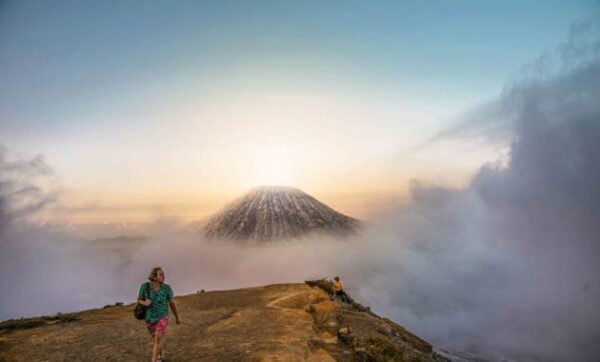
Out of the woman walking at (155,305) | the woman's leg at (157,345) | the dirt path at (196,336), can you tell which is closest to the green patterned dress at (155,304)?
the woman walking at (155,305)

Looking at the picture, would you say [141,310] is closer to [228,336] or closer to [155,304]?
[155,304]

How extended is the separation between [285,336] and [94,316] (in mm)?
13502

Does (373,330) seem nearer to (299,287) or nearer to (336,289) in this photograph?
(336,289)

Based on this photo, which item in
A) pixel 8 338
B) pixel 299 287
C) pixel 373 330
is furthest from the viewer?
pixel 299 287

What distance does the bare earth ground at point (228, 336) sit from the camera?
43.9ft

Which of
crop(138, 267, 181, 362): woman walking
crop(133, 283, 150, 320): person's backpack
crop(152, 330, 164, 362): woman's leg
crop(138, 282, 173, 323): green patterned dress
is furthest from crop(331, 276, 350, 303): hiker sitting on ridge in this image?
crop(133, 283, 150, 320): person's backpack

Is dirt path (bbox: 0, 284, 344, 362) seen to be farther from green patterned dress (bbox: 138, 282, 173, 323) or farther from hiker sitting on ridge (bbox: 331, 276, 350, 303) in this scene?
hiker sitting on ridge (bbox: 331, 276, 350, 303)

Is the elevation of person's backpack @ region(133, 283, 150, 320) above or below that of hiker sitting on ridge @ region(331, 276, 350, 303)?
below

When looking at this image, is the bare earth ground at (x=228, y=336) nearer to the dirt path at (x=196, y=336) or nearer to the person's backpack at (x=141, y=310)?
the dirt path at (x=196, y=336)

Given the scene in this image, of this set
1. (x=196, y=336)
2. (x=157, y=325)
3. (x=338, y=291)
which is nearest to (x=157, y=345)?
(x=157, y=325)

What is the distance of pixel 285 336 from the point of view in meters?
15.1

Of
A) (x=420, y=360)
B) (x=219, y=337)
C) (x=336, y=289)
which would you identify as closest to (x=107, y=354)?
(x=219, y=337)

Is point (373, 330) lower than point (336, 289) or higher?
lower

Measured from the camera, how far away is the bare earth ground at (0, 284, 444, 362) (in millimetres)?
13383
